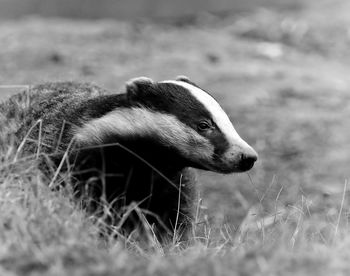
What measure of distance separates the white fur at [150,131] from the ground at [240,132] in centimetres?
37

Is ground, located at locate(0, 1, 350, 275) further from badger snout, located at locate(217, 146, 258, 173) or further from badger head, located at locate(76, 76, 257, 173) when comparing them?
badger head, located at locate(76, 76, 257, 173)

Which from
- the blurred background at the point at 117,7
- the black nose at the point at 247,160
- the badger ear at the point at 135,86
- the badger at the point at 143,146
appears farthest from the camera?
the blurred background at the point at 117,7

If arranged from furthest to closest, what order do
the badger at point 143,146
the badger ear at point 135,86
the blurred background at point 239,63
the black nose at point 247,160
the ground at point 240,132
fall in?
the blurred background at point 239,63, the badger ear at point 135,86, the badger at point 143,146, the black nose at point 247,160, the ground at point 240,132

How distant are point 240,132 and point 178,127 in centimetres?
338

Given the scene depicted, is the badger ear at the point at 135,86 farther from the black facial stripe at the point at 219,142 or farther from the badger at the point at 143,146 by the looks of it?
the black facial stripe at the point at 219,142

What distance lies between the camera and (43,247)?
308 cm

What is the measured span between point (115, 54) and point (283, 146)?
2845 mm

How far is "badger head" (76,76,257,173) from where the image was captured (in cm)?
430

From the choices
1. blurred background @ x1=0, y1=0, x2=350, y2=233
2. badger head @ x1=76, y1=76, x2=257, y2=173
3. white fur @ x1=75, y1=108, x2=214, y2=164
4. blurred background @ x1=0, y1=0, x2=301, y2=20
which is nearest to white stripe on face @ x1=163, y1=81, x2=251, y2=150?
badger head @ x1=76, y1=76, x2=257, y2=173

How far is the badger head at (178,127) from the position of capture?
4.30 metres

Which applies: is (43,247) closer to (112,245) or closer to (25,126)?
(112,245)

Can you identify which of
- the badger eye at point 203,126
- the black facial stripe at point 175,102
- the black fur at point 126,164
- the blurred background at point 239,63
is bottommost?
the blurred background at point 239,63

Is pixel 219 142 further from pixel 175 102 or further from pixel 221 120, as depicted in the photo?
pixel 175 102

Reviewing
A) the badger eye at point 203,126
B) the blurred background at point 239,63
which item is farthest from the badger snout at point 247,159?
the blurred background at point 239,63
